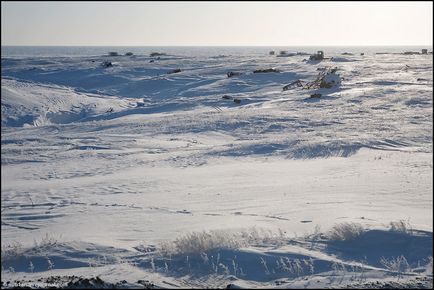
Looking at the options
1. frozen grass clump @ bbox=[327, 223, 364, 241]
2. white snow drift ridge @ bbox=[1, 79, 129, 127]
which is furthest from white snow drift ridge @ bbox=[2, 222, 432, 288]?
white snow drift ridge @ bbox=[1, 79, 129, 127]

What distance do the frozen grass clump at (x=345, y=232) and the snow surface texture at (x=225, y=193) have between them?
0.01 m

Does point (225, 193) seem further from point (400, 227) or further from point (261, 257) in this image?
point (400, 227)

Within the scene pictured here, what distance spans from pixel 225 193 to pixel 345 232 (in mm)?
2525

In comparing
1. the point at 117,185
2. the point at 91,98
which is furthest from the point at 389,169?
the point at 91,98

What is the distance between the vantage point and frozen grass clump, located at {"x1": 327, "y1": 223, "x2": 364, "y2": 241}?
635 cm

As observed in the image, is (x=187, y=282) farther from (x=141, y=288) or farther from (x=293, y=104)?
(x=293, y=104)

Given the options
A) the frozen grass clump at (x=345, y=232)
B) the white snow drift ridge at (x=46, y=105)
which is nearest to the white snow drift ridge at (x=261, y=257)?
the frozen grass clump at (x=345, y=232)

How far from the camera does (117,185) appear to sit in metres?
9.19

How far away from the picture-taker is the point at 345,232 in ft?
21.0

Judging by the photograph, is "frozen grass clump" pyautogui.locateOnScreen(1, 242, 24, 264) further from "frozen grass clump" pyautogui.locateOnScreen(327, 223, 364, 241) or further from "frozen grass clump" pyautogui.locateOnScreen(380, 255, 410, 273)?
"frozen grass clump" pyautogui.locateOnScreen(380, 255, 410, 273)

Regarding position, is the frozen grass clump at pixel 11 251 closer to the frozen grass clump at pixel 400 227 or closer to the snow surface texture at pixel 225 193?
the snow surface texture at pixel 225 193

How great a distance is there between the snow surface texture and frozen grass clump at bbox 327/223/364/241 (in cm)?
1

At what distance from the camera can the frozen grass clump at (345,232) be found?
20.8ft

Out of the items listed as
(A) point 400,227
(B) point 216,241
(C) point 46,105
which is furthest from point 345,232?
(C) point 46,105
